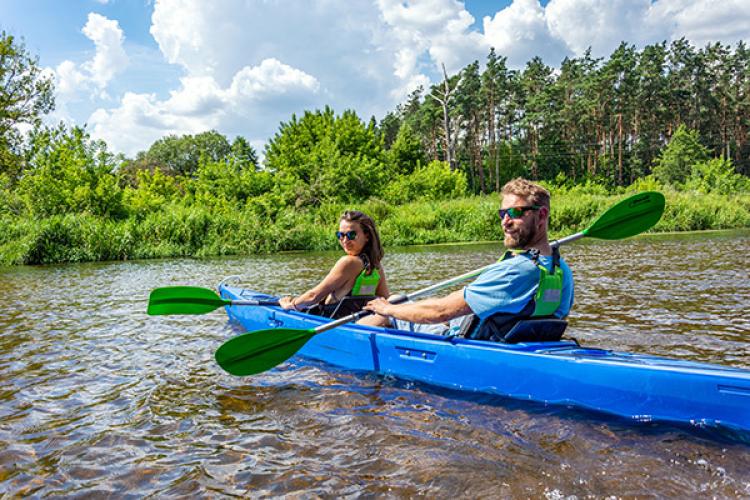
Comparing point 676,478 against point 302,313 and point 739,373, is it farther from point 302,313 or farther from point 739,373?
point 302,313

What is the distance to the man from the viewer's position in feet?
10.7

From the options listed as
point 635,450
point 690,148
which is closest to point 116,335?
point 635,450

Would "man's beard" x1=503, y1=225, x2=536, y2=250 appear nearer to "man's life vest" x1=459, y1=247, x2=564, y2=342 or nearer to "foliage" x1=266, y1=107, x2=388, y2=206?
"man's life vest" x1=459, y1=247, x2=564, y2=342

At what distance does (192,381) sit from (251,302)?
4.27ft

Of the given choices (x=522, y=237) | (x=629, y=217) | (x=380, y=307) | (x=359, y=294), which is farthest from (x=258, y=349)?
(x=629, y=217)

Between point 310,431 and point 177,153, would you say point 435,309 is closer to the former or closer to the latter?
point 310,431

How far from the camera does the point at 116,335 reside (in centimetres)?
628

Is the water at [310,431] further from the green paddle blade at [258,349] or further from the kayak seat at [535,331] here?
the kayak seat at [535,331]

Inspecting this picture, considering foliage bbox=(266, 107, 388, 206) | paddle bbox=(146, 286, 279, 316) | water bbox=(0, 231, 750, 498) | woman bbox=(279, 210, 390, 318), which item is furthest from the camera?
foliage bbox=(266, 107, 388, 206)

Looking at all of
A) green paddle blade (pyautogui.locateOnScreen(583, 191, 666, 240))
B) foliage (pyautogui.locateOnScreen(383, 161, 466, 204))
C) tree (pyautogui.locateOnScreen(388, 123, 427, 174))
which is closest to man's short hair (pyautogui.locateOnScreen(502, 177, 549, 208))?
green paddle blade (pyautogui.locateOnScreen(583, 191, 666, 240))

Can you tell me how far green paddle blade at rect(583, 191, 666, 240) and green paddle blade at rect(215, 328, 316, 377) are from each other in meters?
2.64

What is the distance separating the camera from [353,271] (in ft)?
15.6

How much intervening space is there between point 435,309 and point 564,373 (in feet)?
2.89

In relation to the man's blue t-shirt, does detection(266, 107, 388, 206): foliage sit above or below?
above
